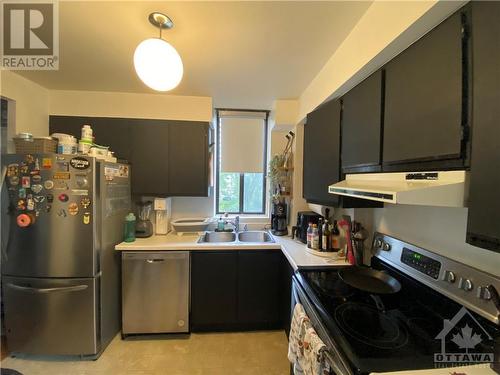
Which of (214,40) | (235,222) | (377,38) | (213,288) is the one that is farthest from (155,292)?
(377,38)

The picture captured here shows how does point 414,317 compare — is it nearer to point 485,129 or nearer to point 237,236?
point 485,129

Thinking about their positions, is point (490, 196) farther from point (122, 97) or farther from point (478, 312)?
point (122, 97)

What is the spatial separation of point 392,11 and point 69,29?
6.06 feet

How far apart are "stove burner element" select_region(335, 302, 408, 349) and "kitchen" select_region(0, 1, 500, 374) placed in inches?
0.4

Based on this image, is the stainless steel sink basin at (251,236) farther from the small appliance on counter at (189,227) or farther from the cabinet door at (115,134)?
the cabinet door at (115,134)

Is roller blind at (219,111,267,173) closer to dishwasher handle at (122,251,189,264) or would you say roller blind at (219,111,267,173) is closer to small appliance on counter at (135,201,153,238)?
small appliance on counter at (135,201,153,238)

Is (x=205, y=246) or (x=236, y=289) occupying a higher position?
(x=205, y=246)

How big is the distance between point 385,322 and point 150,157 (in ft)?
7.84

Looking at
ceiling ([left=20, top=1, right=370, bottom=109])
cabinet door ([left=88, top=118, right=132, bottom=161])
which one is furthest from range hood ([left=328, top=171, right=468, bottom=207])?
cabinet door ([left=88, top=118, right=132, bottom=161])

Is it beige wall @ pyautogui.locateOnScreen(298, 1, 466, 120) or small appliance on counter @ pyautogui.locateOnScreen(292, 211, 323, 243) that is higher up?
beige wall @ pyautogui.locateOnScreen(298, 1, 466, 120)

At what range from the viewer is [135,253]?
6.77 feet

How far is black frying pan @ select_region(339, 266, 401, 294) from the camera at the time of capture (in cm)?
126

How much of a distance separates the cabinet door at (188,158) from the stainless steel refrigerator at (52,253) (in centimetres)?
74

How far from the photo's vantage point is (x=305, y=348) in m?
1.12
